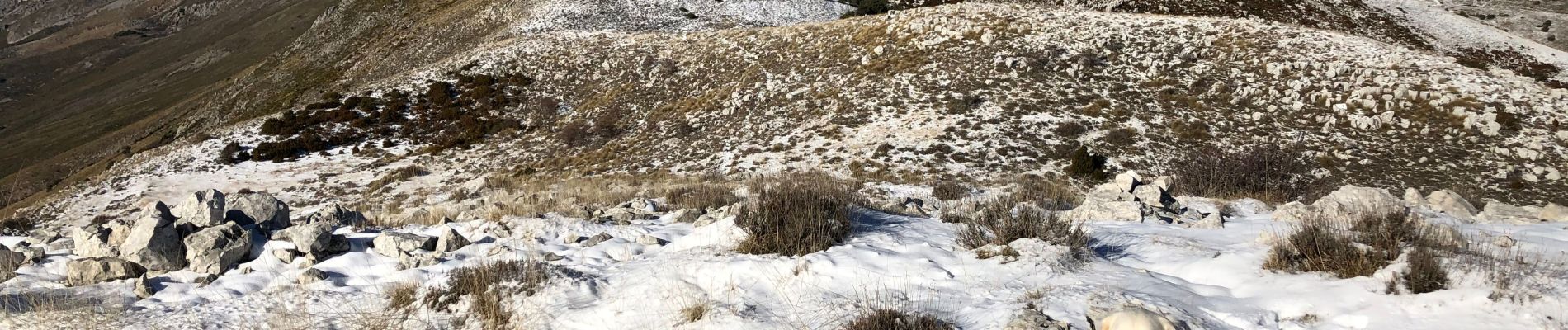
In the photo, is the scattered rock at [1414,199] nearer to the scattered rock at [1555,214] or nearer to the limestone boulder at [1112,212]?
the scattered rock at [1555,214]

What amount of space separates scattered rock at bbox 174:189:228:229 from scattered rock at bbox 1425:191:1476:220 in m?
14.8

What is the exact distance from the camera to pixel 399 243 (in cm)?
753

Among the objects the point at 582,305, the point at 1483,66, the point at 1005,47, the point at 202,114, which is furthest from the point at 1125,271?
the point at 202,114

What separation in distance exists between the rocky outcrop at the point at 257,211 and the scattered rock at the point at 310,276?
209 cm

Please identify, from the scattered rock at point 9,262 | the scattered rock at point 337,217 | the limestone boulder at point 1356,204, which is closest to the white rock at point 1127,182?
the limestone boulder at point 1356,204

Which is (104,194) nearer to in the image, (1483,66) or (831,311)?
(831,311)

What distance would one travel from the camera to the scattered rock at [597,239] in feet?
25.4

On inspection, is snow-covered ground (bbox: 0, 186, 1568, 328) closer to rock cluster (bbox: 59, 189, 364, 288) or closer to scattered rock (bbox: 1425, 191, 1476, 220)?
rock cluster (bbox: 59, 189, 364, 288)

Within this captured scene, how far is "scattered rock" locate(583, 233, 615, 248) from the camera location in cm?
773

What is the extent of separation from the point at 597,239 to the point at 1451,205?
35.8ft

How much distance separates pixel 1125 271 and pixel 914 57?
73.8ft

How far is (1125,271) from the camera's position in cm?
600

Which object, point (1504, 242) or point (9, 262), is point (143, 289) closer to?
point (9, 262)

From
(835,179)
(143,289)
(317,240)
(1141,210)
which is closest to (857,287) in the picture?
(1141,210)
